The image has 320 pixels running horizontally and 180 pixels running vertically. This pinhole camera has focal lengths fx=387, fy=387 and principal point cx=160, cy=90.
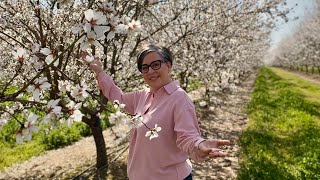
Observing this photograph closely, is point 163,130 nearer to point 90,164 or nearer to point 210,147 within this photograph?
point 210,147

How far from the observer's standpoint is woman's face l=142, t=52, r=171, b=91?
309 centimetres

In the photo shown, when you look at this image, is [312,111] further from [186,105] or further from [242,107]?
[186,105]

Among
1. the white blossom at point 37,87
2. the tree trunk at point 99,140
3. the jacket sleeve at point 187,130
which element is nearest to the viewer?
the white blossom at point 37,87

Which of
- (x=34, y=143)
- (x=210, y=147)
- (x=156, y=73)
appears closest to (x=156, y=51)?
(x=156, y=73)

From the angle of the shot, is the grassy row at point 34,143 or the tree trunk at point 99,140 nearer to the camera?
the tree trunk at point 99,140

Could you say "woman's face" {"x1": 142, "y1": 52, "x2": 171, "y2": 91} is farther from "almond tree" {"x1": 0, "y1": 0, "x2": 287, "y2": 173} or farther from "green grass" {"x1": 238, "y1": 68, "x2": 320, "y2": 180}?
"green grass" {"x1": 238, "y1": 68, "x2": 320, "y2": 180}

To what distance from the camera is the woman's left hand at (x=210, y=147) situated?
2416mm

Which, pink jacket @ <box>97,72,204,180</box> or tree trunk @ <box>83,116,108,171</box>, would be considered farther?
tree trunk @ <box>83,116,108,171</box>

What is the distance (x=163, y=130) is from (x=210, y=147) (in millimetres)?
463

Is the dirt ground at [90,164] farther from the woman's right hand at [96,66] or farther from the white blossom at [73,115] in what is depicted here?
the white blossom at [73,115]

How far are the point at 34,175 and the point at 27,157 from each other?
155 centimetres

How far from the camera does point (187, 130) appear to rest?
2785mm

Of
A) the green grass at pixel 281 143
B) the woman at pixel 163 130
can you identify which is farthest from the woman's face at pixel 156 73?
the green grass at pixel 281 143

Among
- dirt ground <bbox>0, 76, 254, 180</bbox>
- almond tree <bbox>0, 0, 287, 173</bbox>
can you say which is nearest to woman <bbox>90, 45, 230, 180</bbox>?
almond tree <bbox>0, 0, 287, 173</bbox>
